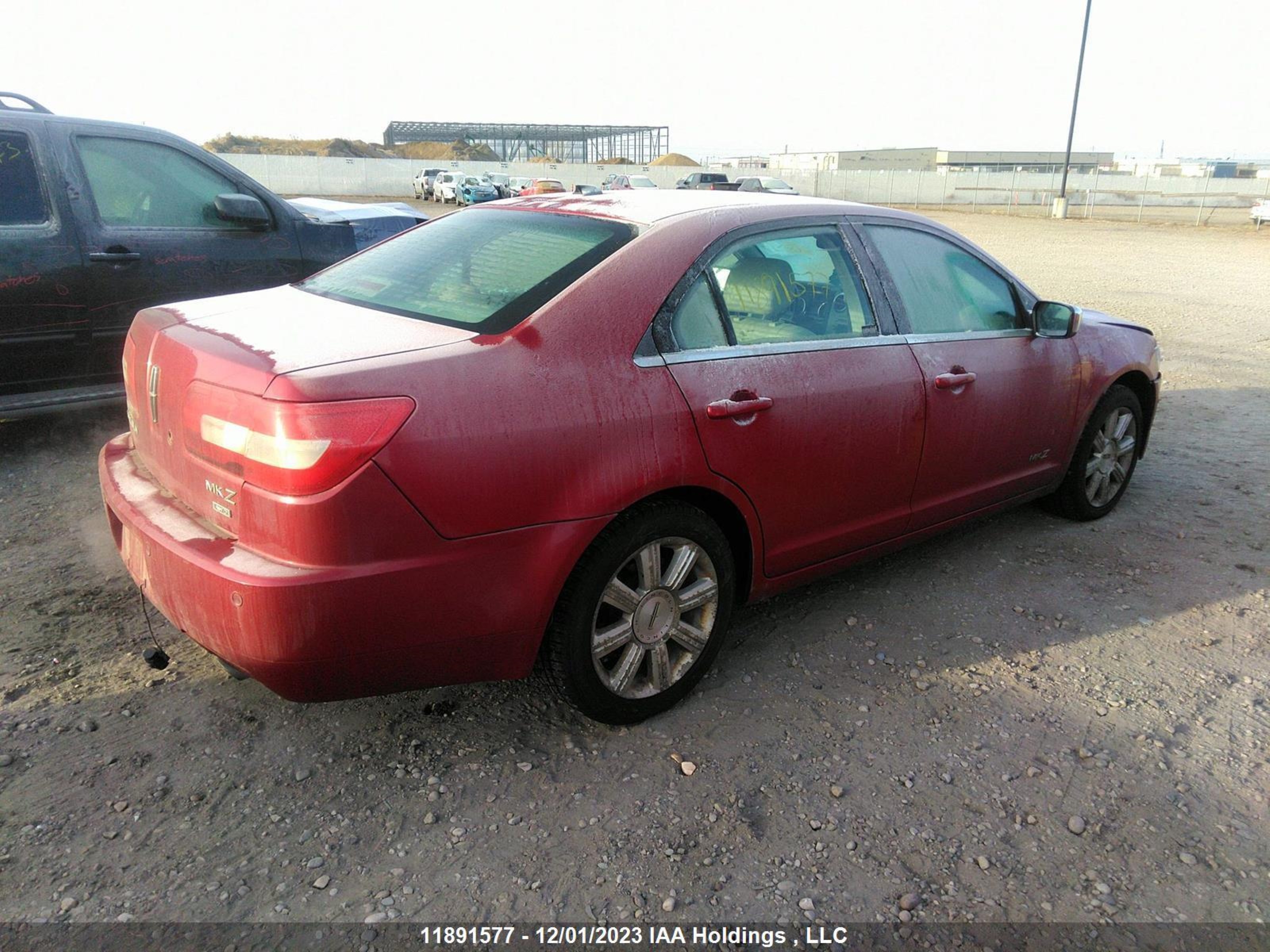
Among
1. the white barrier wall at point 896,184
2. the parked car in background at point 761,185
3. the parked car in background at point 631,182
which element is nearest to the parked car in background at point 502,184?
the parked car in background at point 631,182

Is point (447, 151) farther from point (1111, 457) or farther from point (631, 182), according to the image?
point (1111, 457)

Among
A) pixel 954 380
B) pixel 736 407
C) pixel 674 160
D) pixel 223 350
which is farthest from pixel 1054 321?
pixel 674 160

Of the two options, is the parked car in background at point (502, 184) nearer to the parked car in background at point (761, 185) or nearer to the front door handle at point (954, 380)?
the parked car in background at point (761, 185)

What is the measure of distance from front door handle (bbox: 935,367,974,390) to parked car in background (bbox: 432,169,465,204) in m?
37.6

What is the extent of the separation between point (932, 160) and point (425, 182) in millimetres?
68257

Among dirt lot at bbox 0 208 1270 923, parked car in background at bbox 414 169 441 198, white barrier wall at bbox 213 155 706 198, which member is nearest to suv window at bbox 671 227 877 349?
dirt lot at bbox 0 208 1270 923

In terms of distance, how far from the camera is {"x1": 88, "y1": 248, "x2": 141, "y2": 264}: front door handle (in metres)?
5.21

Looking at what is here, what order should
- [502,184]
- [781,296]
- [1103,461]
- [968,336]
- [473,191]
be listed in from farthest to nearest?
1. [502,184]
2. [473,191]
3. [1103,461]
4. [968,336]
5. [781,296]

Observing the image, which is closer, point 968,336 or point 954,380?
point 954,380

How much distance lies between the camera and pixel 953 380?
11.9 ft

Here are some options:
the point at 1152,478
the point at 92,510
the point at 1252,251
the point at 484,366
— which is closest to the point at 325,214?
the point at 92,510

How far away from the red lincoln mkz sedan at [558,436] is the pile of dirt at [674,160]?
7626cm

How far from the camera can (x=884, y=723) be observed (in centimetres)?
305

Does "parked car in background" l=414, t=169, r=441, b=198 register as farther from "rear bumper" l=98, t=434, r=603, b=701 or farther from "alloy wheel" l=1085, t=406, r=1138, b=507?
"rear bumper" l=98, t=434, r=603, b=701
